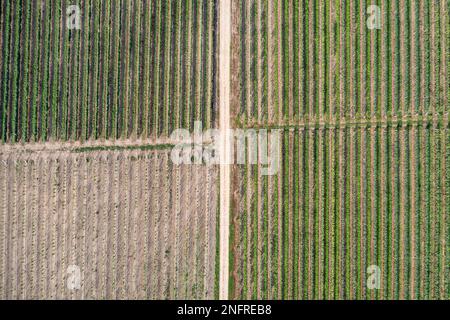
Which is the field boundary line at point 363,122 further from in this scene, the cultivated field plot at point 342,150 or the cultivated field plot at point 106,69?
the cultivated field plot at point 106,69

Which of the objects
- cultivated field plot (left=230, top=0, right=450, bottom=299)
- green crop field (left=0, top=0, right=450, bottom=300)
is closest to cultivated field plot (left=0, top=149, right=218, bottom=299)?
green crop field (left=0, top=0, right=450, bottom=300)

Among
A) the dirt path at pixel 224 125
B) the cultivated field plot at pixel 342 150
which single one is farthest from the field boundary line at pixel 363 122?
the dirt path at pixel 224 125

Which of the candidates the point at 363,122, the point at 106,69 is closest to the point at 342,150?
the point at 363,122

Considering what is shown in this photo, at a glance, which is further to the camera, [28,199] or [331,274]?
[28,199]

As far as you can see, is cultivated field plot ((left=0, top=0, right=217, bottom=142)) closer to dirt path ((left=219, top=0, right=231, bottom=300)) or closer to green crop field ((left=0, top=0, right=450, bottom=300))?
green crop field ((left=0, top=0, right=450, bottom=300))

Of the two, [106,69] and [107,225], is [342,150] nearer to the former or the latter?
[107,225]

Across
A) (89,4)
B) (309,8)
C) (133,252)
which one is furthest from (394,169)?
(89,4)

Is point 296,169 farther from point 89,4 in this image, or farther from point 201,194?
point 89,4
